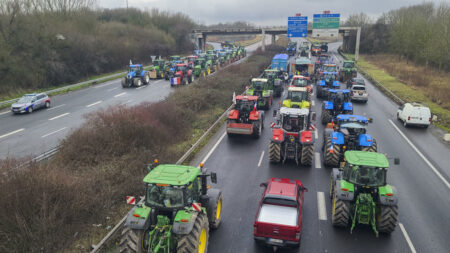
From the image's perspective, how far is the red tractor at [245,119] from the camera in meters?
19.6

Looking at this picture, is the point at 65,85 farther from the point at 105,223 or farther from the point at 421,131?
the point at 421,131

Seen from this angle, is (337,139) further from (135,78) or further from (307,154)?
(135,78)

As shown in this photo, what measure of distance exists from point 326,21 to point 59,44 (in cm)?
3840

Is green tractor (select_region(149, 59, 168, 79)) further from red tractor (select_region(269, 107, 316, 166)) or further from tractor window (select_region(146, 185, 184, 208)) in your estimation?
tractor window (select_region(146, 185, 184, 208))

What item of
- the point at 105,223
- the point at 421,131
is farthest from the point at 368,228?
the point at 421,131

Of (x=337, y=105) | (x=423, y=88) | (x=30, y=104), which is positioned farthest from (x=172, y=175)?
(x=423, y=88)

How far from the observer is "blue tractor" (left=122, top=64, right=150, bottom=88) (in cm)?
3878

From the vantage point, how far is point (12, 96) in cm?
3291

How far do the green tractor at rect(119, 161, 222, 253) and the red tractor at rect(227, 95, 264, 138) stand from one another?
11.0m

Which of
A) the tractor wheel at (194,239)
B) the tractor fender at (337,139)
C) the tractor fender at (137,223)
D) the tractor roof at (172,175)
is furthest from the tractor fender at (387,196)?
the tractor fender at (137,223)

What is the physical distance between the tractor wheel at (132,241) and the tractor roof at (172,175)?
1.44 metres

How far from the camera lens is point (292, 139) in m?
15.9

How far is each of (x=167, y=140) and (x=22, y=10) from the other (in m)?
34.2

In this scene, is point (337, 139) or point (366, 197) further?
point (337, 139)
